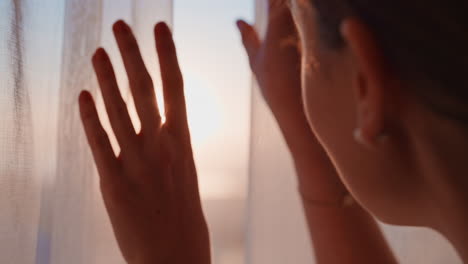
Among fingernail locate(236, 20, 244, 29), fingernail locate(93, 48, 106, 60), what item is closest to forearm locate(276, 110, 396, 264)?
fingernail locate(236, 20, 244, 29)

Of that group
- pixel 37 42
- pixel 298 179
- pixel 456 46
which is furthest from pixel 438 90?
pixel 37 42

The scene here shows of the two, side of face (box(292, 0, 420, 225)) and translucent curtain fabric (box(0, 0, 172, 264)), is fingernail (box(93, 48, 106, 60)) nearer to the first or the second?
translucent curtain fabric (box(0, 0, 172, 264))

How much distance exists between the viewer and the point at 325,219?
2.04 ft

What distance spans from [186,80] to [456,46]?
36cm

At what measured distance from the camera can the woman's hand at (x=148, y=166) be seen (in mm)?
552

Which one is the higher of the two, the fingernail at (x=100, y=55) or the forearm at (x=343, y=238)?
the fingernail at (x=100, y=55)

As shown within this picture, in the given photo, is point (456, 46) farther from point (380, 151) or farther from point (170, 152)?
point (170, 152)

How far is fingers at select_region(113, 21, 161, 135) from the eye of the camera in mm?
546

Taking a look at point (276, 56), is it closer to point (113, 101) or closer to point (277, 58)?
point (277, 58)

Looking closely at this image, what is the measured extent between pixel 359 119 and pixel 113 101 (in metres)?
0.30

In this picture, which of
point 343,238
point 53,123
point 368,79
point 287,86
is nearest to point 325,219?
point 343,238

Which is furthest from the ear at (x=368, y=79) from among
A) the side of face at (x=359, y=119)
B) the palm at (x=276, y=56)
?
the palm at (x=276, y=56)

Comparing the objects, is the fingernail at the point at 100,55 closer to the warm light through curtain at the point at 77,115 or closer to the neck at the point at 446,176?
the warm light through curtain at the point at 77,115

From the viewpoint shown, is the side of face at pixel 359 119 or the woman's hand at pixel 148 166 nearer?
the side of face at pixel 359 119
